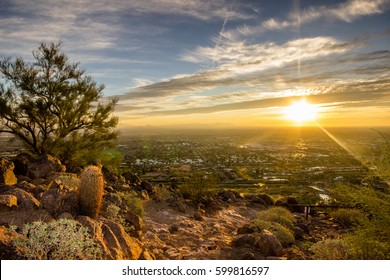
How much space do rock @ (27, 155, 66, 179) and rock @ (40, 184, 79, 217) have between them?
226 inches

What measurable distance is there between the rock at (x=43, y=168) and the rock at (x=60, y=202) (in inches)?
226

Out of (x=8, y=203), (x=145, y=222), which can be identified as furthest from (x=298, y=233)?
(x=8, y=203)

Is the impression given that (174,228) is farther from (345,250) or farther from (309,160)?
(309,160)

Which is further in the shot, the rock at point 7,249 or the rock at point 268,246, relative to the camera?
the rock at point 268,246

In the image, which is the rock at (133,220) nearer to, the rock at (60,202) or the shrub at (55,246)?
the rock at (60,202)

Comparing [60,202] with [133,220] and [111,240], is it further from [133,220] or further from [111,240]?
[133,220]

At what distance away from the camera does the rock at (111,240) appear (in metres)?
6.65


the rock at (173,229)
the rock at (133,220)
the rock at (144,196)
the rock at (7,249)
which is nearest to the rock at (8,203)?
the rock at (7,249)

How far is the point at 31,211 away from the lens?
7898 millimetres

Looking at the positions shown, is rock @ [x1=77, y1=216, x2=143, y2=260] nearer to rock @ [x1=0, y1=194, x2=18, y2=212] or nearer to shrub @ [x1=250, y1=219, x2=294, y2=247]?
rock @ [x1=0, y1=194, x2=18, y2=212]

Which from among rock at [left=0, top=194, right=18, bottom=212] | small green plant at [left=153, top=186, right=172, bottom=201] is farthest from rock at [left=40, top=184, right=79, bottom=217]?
small green plant at [left=153, top=186, right=172, bottom=201]
